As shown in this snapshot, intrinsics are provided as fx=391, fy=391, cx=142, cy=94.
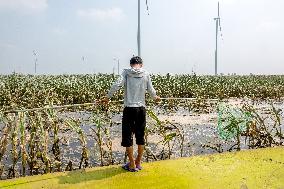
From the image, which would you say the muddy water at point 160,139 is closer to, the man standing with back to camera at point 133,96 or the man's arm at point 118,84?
the man standing with back to camera at point 133,96

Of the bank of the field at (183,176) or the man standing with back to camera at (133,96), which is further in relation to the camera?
the man standing with back to camera at (133,96)

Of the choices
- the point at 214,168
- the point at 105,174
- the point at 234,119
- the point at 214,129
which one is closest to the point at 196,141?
the point at 214,129

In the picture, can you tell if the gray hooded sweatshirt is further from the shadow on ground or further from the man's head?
the shadow on ground

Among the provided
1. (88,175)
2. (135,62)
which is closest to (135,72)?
(135,62)

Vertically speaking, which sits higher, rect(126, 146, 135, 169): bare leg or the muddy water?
rect(126, 146, 135, 169): bare leg

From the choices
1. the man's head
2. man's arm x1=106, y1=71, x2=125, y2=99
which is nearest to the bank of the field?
man's arm x1=106, y1=71, x2=125, y2=99

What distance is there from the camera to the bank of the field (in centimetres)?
478

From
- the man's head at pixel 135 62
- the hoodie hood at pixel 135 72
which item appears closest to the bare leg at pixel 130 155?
the hoodie hood at pixel 135 72

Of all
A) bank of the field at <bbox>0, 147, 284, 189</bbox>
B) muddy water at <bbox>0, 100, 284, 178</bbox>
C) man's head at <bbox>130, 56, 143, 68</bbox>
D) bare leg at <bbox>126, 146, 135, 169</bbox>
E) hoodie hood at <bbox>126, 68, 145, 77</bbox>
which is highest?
man's head at <bbox>130, 56, 143, 68</bbox>

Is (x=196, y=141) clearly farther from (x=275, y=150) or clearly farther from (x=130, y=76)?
(x=130, y=76)

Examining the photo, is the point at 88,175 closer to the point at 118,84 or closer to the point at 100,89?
the point at 118,84

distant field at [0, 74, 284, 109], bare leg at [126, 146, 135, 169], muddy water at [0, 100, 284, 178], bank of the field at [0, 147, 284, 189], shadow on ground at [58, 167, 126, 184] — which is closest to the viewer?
bank of the field at [0, 147, 284, 189]

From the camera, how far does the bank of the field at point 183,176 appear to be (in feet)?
15.7

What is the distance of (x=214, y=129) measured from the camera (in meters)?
12.1
